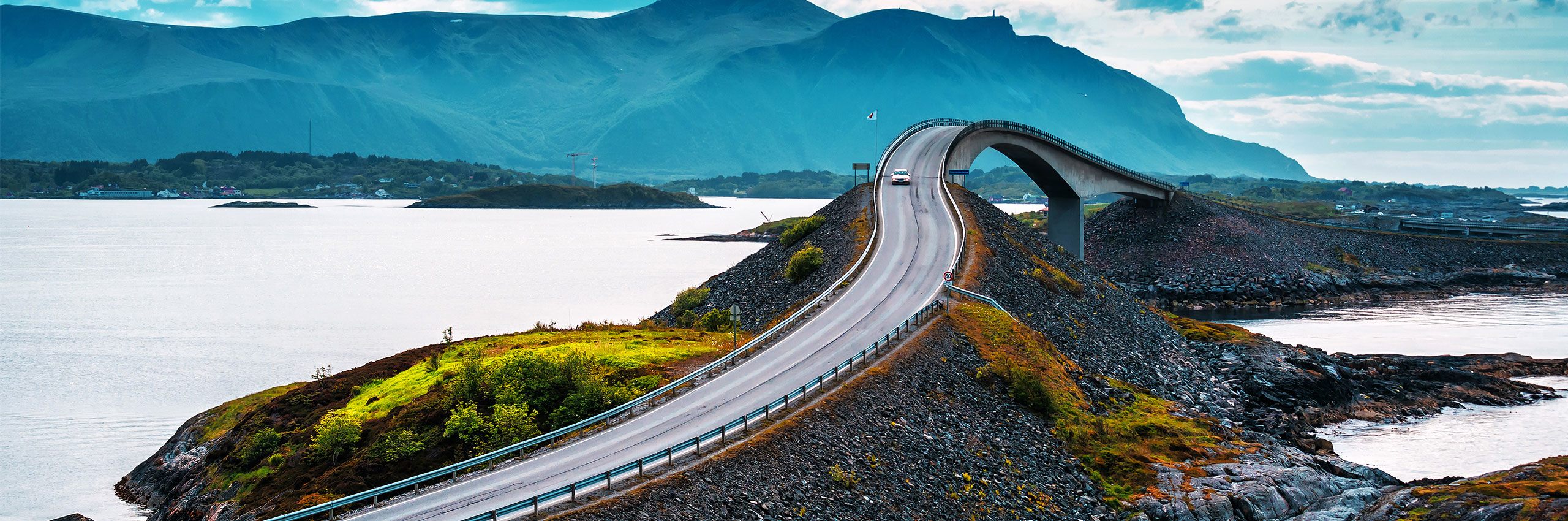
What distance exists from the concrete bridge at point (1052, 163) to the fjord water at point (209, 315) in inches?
1234

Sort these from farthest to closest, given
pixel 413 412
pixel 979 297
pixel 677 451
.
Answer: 1. pixel 979 297
2. pixel 413 412
3. pixel 677 451

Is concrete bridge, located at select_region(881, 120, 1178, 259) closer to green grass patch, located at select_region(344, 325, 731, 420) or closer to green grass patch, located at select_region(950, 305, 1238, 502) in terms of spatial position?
green grass patch, located at select_region(950, 305, 1238, 502)

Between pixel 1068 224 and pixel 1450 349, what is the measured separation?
40.8 metres

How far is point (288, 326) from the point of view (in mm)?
85562

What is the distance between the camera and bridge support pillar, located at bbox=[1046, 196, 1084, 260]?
350 feet

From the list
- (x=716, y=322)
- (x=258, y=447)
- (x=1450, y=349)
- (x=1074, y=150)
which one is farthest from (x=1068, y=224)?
(x=258, y=447)

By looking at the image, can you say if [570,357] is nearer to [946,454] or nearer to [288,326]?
[946,454]

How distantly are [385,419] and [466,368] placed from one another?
297 cm

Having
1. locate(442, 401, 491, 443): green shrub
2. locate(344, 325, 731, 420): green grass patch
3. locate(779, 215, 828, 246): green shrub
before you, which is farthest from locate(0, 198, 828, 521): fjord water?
locate(779, 215, 828, 246): green shrub

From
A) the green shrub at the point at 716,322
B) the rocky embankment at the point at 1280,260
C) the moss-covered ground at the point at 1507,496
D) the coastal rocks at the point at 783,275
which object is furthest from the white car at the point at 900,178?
the moss-covered ground at the point at 1507,496

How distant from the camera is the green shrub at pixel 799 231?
69.4m

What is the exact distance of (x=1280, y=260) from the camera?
113875 millimetres

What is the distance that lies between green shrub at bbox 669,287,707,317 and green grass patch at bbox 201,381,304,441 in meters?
24.7

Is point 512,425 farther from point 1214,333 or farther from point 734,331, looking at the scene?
point 1214,333
